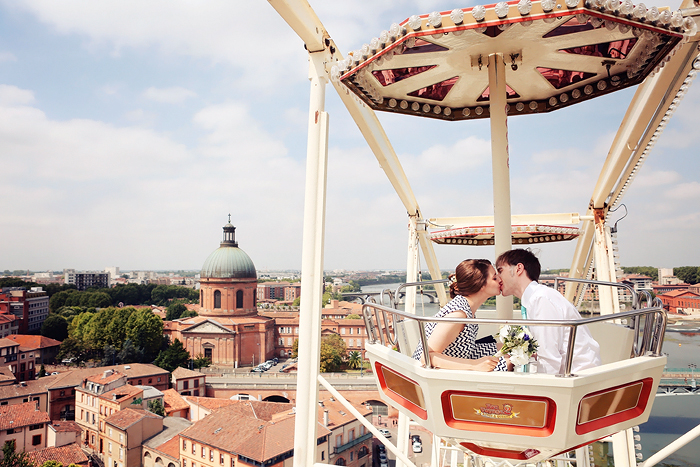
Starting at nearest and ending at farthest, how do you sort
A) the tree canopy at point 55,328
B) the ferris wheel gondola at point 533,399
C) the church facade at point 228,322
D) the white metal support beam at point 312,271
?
the ferris wheel gondola at point 533,399
the white metal support beam at point 312,271
the church facade at point 228,322
the tree canopy at point 55,328

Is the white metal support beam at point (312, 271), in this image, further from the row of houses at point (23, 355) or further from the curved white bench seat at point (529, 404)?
the row of houses at point (23, 355)

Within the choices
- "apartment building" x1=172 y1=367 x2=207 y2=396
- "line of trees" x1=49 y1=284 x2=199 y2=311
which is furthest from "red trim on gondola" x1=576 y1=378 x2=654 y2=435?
"line of trees" x1=49 y1=284 x2=199 y2=311

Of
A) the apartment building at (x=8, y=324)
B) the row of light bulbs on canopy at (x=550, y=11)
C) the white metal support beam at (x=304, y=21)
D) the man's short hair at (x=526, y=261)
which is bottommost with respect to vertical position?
the apartment building at (x=8, y=324)

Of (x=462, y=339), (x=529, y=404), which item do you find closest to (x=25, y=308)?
(x=462, y=339)

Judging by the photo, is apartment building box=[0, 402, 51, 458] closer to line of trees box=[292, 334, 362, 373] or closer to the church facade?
the church facade

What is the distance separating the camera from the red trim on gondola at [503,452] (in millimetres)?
2529

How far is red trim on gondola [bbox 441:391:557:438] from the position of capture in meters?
2.16

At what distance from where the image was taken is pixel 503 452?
8.36 feet

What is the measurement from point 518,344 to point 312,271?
1.54 meters

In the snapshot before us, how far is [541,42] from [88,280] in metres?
145

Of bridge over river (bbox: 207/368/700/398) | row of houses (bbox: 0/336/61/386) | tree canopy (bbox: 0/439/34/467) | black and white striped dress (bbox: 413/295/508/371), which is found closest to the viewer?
black and white striped dress (bbox: 413/295/508/371)

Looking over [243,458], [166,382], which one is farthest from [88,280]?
[243,458]

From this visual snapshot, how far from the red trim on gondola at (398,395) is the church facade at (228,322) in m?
57.9

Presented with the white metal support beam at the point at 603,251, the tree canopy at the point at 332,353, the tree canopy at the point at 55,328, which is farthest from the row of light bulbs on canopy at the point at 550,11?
the tree canopy at the point at 55,328
